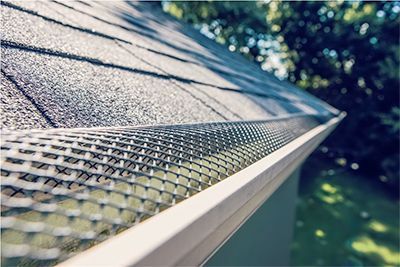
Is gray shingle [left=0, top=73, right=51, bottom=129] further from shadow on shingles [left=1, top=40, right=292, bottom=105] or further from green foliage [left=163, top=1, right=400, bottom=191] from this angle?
green foliage [left=163, top=1, right=400, bottom=191]

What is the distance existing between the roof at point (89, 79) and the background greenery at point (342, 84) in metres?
7.36

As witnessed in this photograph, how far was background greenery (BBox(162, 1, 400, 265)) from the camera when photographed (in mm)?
10164

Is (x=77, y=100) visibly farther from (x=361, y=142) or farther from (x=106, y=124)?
(x=361, y=142)

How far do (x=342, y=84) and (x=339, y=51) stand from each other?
5.65 ft

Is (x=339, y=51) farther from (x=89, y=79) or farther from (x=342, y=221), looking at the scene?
(x=89, y=79)

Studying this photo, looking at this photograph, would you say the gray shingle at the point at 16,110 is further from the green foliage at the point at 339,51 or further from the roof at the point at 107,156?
the green foliage at the point at 339,51

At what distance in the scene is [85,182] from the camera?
2.13 ft

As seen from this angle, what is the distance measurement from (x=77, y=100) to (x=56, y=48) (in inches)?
16.9

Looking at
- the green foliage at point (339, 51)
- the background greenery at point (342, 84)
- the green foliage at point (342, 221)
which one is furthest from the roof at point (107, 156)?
the green foliage at point (339, 51)

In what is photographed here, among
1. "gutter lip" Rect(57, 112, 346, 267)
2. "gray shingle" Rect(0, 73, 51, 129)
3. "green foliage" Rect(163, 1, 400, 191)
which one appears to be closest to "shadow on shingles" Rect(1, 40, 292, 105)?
"gray shingle" Rect(0, 73, 51, 129)

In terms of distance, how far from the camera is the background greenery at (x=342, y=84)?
33.3ft

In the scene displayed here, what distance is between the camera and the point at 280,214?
4.00 m

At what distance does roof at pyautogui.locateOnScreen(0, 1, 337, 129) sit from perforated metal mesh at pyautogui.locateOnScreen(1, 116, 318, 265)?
176 millimetres

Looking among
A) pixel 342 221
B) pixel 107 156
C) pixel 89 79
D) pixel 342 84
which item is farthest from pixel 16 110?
pixel 342 84
